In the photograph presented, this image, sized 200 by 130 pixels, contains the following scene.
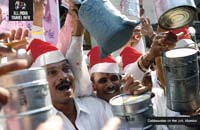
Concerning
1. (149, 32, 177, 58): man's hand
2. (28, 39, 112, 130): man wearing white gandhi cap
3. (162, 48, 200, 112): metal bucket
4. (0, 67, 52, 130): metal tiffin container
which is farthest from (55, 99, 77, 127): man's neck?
(0, 67, 52, 130): metal tiffin container

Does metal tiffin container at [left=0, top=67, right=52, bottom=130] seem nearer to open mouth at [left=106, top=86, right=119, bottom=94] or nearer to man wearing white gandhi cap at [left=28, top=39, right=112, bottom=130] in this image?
man wearing white gandhi cap at [left=28, top=39, right=112, bottom=130]

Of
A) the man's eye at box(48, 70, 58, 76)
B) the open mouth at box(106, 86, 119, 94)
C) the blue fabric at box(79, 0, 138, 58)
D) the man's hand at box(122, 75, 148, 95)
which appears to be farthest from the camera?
the open mouth at box(106, 86, 119, 94)

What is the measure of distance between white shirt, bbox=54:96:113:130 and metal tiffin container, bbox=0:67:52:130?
4.91 ft

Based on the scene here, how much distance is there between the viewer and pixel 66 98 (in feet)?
8.37

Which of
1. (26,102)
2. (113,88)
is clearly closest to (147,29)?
(113,88)

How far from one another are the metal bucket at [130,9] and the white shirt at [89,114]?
2.72 ft

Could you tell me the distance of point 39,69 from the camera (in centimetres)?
100

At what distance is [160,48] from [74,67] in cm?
65

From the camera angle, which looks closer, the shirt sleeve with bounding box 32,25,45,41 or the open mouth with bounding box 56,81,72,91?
the open mouth with bounding box 56,81,72,91

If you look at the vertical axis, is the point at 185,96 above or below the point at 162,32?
below

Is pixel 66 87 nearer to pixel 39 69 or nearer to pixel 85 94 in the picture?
pixel 85 94

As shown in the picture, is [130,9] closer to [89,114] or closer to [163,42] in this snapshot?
[163,42]

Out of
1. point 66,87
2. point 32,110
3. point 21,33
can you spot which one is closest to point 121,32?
point 21,33

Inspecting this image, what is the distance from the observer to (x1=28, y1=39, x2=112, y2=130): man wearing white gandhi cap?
2.55m
